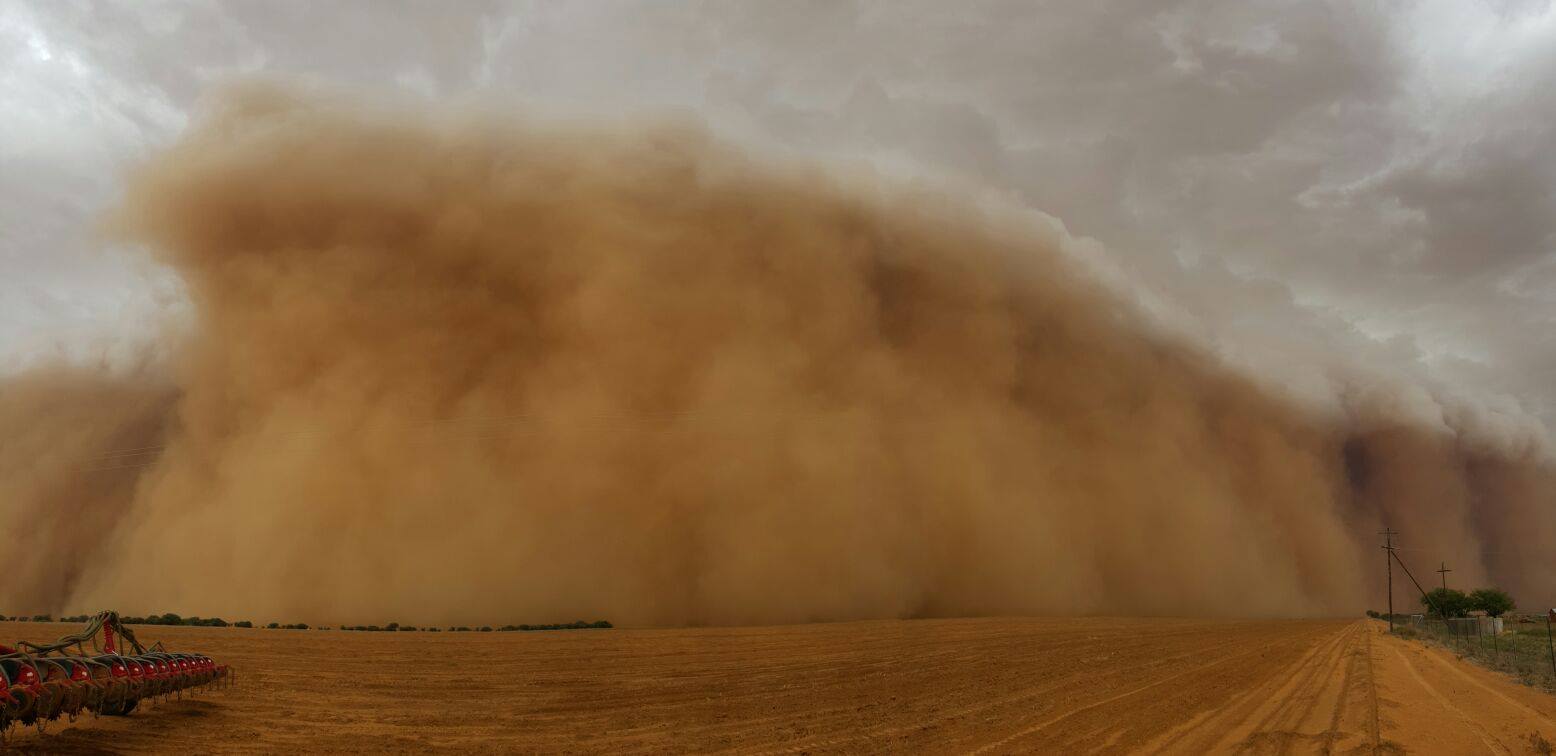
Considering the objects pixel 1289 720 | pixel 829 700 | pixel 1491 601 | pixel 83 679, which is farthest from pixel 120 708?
pixel 1491 601

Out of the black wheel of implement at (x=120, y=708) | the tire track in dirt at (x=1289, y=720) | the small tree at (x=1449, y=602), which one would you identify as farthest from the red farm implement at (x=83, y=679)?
the small tree at (x=1449, y=602)

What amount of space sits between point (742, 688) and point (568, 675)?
3799 millimetres

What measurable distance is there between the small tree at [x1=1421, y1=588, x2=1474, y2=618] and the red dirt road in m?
50.5

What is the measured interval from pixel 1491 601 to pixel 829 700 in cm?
6909

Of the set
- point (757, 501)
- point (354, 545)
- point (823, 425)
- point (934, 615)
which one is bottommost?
point (934, 615)

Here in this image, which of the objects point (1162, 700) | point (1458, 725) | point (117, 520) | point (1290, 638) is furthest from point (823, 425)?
point (117, 520)

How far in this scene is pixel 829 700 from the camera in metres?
12.7

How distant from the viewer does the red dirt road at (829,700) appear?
9617mm

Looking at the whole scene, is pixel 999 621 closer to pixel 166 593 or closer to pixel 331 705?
pixel 331 705

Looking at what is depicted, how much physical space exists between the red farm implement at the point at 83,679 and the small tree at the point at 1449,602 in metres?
73.7

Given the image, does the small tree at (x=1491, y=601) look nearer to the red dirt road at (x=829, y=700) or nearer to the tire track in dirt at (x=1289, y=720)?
the red dirt road at (x=829, y=700)

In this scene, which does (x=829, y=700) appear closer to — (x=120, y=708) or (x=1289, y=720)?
(x=1289, y=720)

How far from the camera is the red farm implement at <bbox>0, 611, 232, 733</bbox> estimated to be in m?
8.09

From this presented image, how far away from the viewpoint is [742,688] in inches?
557
